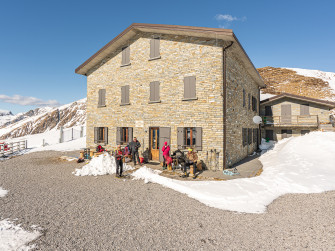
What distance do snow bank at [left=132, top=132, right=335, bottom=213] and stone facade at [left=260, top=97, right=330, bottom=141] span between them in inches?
468

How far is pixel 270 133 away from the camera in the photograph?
2278cm

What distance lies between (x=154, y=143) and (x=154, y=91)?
381cm

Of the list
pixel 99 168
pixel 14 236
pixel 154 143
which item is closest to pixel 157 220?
pixel 14 236

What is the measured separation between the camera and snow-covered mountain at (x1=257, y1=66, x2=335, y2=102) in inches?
1949

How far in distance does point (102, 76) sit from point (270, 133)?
2206 centimetres

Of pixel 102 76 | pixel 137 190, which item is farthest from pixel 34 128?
pixel 137 190

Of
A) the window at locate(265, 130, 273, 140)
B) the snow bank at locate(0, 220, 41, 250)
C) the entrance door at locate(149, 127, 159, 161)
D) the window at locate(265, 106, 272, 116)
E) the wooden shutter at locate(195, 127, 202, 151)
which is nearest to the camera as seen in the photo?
the snow bank at locate(0, 220, 41, 250)

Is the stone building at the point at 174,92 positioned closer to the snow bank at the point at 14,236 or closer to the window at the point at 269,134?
the snow bank at the point at 14,236

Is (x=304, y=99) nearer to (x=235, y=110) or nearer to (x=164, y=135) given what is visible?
(x=235, y=110)

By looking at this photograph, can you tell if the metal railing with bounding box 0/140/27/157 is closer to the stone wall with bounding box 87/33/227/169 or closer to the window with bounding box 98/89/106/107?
the stone wall with bounding box 87/33/227/169

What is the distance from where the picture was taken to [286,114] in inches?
878

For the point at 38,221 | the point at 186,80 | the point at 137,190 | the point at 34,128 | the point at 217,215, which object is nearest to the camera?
the point at 38,221

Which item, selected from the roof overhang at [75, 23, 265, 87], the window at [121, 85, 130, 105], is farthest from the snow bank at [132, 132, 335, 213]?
the roof overhang at [75, 23, 265, 87]

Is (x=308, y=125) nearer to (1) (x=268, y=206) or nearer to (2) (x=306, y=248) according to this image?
(1) (x=268, y=206)
